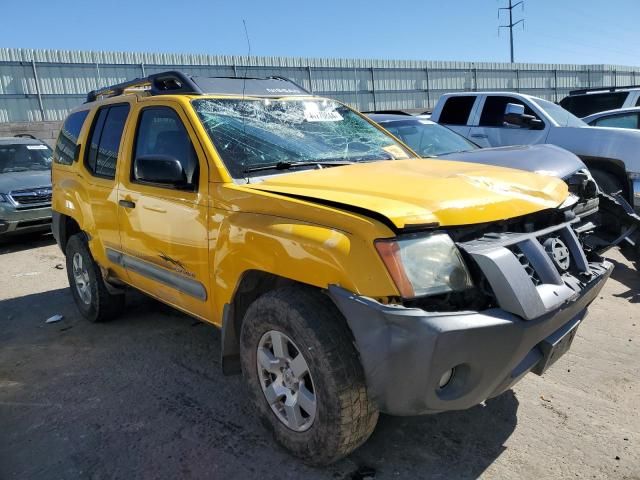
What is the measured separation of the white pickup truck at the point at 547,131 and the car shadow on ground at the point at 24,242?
7126 millimetres

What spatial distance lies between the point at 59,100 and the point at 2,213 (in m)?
9.23

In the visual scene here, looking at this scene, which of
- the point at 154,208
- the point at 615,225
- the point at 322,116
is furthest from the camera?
the point at 615,225

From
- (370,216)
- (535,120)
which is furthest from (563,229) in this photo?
(535,120)

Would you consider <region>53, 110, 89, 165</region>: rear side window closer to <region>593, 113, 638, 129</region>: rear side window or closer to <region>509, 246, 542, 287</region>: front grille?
<region>509, 246, 542, 287</region>: front grille

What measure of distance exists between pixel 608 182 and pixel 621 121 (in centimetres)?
269

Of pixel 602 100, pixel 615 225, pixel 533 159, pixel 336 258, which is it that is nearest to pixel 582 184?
pixel 533 159

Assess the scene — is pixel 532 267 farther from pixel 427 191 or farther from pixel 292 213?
pixel 292 213

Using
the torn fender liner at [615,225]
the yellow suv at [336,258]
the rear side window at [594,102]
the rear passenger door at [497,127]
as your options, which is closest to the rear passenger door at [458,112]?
the rear passenger door at [497,127]

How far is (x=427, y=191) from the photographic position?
2570mm

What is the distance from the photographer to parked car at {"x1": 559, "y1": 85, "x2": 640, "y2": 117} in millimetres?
10602

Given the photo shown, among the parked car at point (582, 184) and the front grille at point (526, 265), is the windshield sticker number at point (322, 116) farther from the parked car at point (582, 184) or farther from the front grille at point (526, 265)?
the front grille at point (526, 265)

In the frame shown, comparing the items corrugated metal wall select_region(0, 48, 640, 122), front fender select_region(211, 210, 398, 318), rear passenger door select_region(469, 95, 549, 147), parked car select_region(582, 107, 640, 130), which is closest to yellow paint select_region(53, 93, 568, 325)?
front fender select_region(211, 210, 398, 318)

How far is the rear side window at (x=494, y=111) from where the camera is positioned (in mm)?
8414

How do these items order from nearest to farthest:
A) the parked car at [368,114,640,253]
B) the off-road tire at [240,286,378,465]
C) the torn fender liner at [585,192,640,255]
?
the off-road tire at [240,286,378,465]
the parked car at [368,114,640,253]
the torn fender liner at [585,192,640,255]
